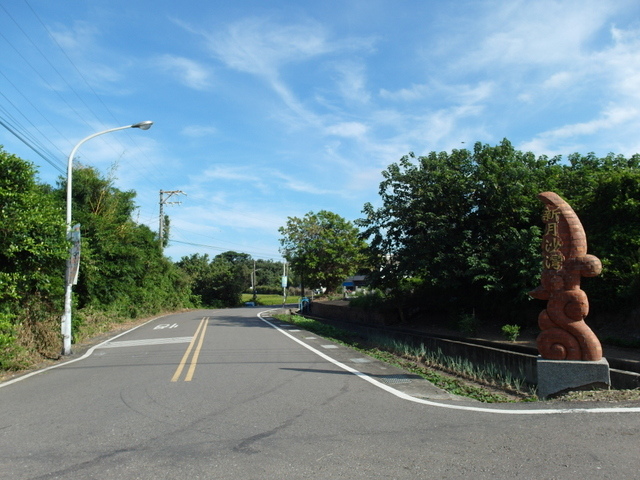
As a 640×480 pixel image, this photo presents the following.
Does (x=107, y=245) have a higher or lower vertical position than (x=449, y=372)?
higher

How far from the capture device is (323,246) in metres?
49.3

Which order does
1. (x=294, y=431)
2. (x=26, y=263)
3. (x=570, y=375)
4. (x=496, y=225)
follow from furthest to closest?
(x=496, y=225)
(x=26, y=263)
(x=570, y=375)
(x=294, y=431)

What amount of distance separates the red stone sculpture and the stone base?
0.18 meters

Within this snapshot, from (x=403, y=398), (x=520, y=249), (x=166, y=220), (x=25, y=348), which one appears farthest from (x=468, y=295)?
(x=166, y=220)

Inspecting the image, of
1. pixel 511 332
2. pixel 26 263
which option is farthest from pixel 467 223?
pixel 26 263

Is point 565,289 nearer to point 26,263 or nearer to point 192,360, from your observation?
point 192,360

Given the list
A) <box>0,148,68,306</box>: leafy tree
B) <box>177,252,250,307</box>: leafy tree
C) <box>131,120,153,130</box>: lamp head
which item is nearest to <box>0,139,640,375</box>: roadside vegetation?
<box>0,148,68,306</box>: leafy tree

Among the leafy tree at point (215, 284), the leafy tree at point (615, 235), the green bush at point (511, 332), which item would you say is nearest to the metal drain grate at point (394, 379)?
the green bush at point (511, 332)

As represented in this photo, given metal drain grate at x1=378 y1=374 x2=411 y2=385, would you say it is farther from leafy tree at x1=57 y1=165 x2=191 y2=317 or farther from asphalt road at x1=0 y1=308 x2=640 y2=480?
leafy tree at x1=57 y1=165 x2=191 y2=317

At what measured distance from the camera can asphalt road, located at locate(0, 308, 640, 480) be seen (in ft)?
14.8

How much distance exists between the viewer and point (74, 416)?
22.5ft

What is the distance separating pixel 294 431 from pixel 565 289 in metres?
5.68

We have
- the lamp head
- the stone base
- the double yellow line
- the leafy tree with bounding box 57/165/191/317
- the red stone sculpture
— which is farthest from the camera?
the leafy tree with bounding box 57/165/191/317

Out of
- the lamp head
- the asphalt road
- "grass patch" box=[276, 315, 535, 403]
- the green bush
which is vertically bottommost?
"grass patch" box=[276, 315, 535, 403]
